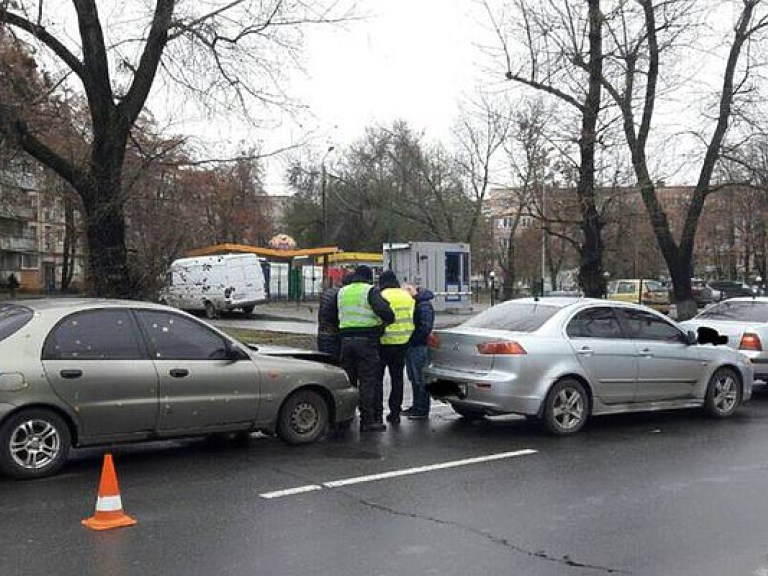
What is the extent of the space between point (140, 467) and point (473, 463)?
3.02 meters

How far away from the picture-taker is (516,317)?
995 cm

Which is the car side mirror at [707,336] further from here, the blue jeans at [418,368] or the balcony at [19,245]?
the balcony at [19,245]

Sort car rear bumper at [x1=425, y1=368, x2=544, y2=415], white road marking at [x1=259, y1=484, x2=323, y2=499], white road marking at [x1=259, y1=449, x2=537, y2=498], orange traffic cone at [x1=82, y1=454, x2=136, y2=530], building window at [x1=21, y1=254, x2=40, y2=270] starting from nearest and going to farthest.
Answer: orange traffic cone at [x1=82, y1=454, x2=136, y2=530]
white road marking at [x1=259, y1=484, x2=323, y2=499]
white road marking at [x1=259, y1=449, x2=537, y2=498]
car rear bumper at [x1=425, y1=368, x2=544, y2=415]
building window at [x1=21, y1=254, x2=40, y2=270]

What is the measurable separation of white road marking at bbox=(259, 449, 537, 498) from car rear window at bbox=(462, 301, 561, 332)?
5.21ft

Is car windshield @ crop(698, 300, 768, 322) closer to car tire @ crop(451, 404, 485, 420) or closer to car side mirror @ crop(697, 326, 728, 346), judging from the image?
car side mirror @ crop(697, 326, 728, 346)

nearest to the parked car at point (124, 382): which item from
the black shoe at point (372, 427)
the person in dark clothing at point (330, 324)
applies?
the black shoe at point (372, 427)

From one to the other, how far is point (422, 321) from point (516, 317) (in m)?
1.10

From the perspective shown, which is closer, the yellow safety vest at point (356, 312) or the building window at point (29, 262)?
the yellow safety vest at point (356, 312)

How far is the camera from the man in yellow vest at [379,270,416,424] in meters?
9.97

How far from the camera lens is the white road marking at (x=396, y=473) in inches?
269

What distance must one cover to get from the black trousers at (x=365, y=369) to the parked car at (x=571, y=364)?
0.71 metres

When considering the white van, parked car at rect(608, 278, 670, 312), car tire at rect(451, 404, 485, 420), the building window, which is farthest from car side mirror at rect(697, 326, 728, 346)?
the building window

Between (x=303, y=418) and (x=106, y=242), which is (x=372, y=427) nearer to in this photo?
(x=303, y=418)

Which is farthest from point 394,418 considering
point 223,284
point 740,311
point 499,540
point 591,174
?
point 223,284
